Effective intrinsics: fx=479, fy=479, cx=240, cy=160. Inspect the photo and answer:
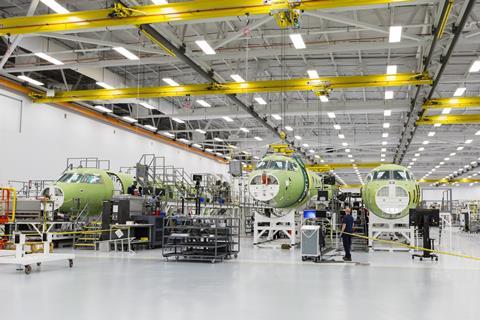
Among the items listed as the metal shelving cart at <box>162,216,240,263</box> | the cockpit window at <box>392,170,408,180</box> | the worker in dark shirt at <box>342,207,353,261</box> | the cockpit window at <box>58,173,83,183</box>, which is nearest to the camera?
the metal shelving cart at <box>162,216,240,263</box>

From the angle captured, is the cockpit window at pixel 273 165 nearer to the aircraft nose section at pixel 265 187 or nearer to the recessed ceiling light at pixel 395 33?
the aircraft nose section at pixel 265 187

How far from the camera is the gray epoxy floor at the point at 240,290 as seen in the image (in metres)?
7.33

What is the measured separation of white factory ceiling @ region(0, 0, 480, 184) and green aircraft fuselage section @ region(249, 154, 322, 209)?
2.00m

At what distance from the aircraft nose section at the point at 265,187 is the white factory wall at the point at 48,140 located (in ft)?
39.9

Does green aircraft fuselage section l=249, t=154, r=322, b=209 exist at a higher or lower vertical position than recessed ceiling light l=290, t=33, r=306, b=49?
lower

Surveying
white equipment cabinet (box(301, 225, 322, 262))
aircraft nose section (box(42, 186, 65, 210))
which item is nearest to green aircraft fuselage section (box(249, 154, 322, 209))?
white equipment cabinet (box(301, 225, 322, 262))

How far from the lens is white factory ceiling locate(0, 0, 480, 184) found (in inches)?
697

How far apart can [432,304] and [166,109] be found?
2594cm

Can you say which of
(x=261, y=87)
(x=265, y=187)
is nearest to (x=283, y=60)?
(x=261, y=87)

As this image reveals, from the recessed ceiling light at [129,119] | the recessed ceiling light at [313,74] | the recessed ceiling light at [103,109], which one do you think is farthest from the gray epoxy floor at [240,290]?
the recessed ceiling light at [129,119]

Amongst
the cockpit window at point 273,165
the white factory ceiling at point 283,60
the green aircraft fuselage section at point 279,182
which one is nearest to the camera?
the white factory ceiling at point 283,60

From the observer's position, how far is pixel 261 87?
861 inches

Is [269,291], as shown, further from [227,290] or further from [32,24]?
[32,24]

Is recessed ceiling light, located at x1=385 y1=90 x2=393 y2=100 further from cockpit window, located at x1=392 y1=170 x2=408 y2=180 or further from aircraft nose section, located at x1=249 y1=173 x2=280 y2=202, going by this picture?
aircraft nose section, located at x1=249 y1=173 x2=280 y2=202
